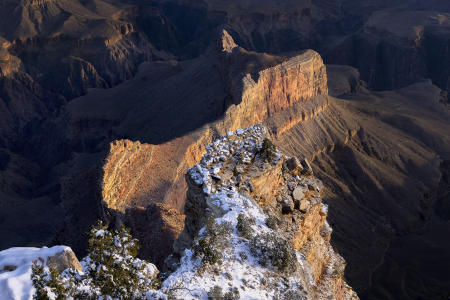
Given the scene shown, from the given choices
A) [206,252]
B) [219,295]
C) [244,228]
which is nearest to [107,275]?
[219,295]

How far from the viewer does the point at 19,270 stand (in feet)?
55.3

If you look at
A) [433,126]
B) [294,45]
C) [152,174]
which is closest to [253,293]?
[152,174]

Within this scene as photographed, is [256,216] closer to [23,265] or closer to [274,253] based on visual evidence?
[274,253]

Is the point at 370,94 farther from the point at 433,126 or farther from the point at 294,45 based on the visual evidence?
the point at 294,45

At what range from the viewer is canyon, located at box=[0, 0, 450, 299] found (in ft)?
150

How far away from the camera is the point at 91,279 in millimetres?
13508

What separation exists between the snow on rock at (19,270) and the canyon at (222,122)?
14.1 metres

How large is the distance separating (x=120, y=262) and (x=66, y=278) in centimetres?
194

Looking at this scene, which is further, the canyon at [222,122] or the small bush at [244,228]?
the canyon at [222,122]

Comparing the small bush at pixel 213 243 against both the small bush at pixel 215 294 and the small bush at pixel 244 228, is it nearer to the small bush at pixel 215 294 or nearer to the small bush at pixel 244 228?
the small bush at pixel 244 228

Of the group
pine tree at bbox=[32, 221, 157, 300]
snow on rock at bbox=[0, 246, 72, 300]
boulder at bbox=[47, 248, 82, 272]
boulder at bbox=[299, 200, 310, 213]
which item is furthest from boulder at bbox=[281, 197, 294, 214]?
snow on rock at bbox=[0, 246, 72, 300]

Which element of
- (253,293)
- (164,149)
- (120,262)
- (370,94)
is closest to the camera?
(120,262)

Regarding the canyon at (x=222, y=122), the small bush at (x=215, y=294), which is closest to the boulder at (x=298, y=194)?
the small bush at (x=215, y=294)

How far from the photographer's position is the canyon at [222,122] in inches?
1799
